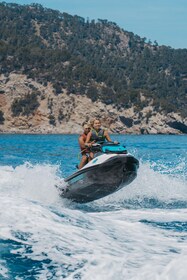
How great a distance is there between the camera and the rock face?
9469 cm

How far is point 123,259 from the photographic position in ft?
19.8

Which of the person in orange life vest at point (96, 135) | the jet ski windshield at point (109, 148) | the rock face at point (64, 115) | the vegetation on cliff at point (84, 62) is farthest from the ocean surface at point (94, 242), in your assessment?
the vegetation on cliff at point (84, 62)

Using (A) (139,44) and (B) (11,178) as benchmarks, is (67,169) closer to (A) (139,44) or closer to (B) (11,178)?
(B) (11,178)

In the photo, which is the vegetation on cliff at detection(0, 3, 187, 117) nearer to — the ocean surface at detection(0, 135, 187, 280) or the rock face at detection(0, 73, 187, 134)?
the rock face at detection(0, 73, 187, 134)

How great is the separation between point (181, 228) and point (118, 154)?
3267 millimetres

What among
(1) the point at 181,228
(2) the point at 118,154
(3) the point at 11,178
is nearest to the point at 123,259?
(1) the point at 181,228

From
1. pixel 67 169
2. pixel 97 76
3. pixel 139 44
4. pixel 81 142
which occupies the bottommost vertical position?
pixel 67 169

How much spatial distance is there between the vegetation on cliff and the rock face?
3.92 feet

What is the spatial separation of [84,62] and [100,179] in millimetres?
110255

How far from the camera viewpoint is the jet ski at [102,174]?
456 inches

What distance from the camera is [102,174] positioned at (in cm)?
1168

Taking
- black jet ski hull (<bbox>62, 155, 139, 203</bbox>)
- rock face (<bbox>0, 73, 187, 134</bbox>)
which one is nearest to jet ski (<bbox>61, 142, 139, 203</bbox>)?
black jet ski hull (<bbox>62, 155, 139, 203</bbox>)

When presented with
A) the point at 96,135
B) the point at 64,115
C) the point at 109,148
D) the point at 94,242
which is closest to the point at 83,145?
the point at 96,135

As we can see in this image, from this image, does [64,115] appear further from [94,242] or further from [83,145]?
[94,242]
